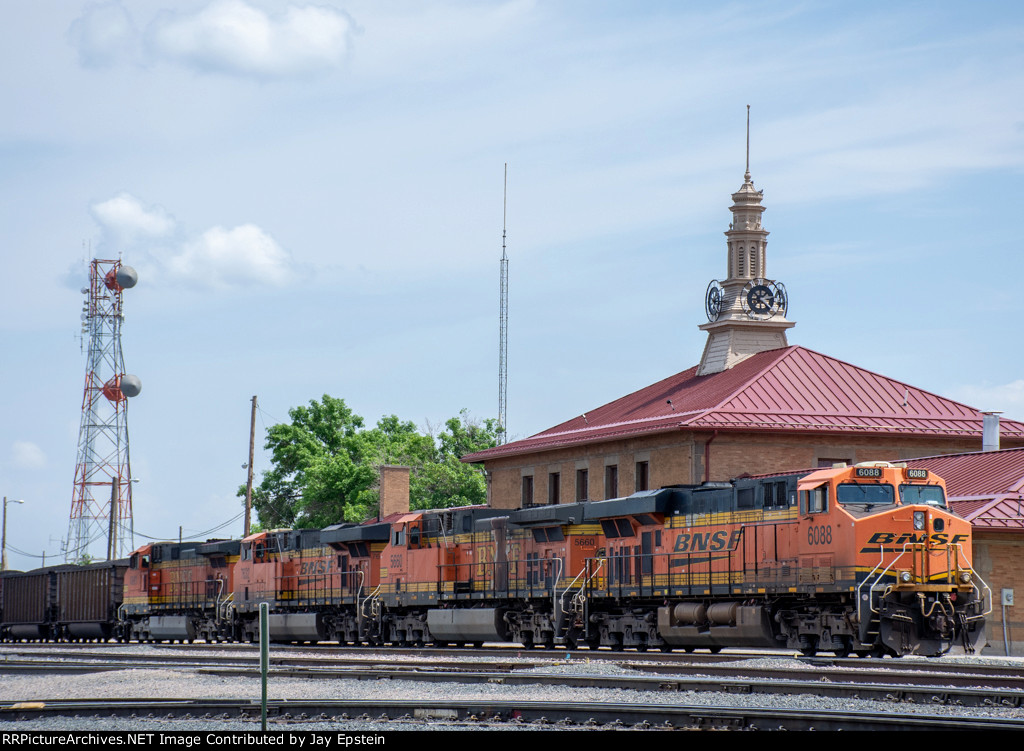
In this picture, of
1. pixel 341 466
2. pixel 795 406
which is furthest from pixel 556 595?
pixel 341 466

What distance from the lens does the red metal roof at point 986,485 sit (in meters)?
32.2

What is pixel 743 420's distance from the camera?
149ft

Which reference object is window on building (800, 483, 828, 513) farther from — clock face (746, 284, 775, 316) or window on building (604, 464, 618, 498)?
clock face (746, 284, 775, 316)

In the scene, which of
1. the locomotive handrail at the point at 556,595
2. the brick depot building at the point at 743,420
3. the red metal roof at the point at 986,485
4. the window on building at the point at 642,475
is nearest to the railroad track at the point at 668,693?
the locomotive handrail at the point at 556,595

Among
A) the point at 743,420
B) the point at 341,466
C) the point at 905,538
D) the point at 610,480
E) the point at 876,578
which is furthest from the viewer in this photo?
the point at 341,466

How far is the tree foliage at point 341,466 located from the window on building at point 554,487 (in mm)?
18869

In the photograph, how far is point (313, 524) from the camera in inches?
2854

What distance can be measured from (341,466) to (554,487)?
2032 cm

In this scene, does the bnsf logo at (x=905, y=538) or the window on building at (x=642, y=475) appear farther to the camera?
the window on building at (x=642, y=475)

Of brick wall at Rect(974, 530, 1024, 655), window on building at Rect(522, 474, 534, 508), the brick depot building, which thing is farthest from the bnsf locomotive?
window on building at Rect(522, 474, 534, 508)

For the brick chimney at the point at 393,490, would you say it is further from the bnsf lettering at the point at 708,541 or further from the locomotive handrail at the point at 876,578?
the locomotive handrail at the point at 876,578

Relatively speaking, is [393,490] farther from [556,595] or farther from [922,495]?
[922,495]
